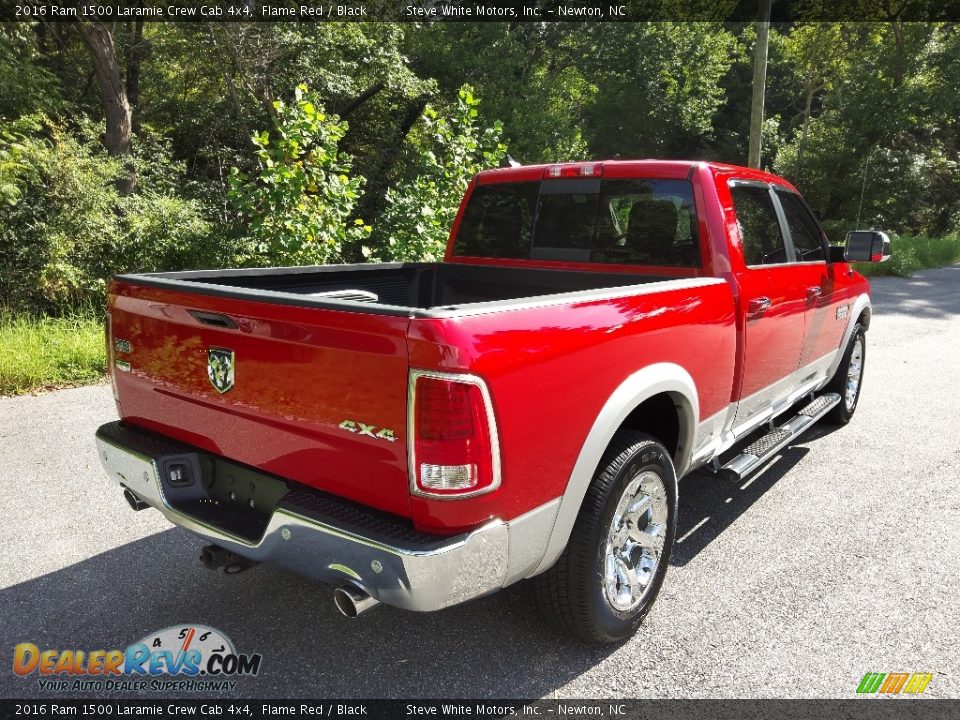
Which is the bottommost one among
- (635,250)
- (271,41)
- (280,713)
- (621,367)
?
(280,713)

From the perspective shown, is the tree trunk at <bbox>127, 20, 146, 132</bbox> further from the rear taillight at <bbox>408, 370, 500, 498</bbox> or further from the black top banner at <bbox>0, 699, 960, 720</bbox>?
the rear taillight at <bbox>408, 370, 500, 498</bbox>

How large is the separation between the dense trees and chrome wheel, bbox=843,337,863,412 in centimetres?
489

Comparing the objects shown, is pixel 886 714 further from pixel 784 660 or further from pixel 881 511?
pixel 881 511

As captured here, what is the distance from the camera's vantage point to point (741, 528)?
387 centimetres

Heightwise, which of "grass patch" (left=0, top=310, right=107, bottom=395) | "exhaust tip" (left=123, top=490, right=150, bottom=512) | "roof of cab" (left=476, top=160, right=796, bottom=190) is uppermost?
"roof of cab" (left=476, top=160, right=796, bottom=190)

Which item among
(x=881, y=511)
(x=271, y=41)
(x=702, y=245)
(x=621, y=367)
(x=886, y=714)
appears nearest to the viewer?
(x=886, y=714)

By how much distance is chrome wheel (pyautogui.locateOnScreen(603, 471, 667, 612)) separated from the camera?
9.00 ft

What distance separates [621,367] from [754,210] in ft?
6.25

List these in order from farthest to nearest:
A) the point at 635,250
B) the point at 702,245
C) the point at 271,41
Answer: the point at 271,41, the point at 635,250, the point at 702,245

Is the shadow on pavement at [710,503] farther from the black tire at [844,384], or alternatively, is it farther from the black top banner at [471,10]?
the black top banner at [471,10]

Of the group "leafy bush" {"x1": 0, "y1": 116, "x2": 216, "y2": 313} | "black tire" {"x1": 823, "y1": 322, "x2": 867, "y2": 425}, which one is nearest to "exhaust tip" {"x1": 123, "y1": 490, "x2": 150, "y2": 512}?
"black tire" {"x1": 823, "y1": 322, "x2": 867, "y2": 425}

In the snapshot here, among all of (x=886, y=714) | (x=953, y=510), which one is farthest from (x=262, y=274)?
(x=953, y=510)

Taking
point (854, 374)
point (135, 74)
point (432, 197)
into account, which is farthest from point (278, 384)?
point (135, 74)

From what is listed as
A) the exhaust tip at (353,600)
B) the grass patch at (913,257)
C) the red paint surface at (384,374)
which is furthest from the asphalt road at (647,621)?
the grass patch at (913,257)
